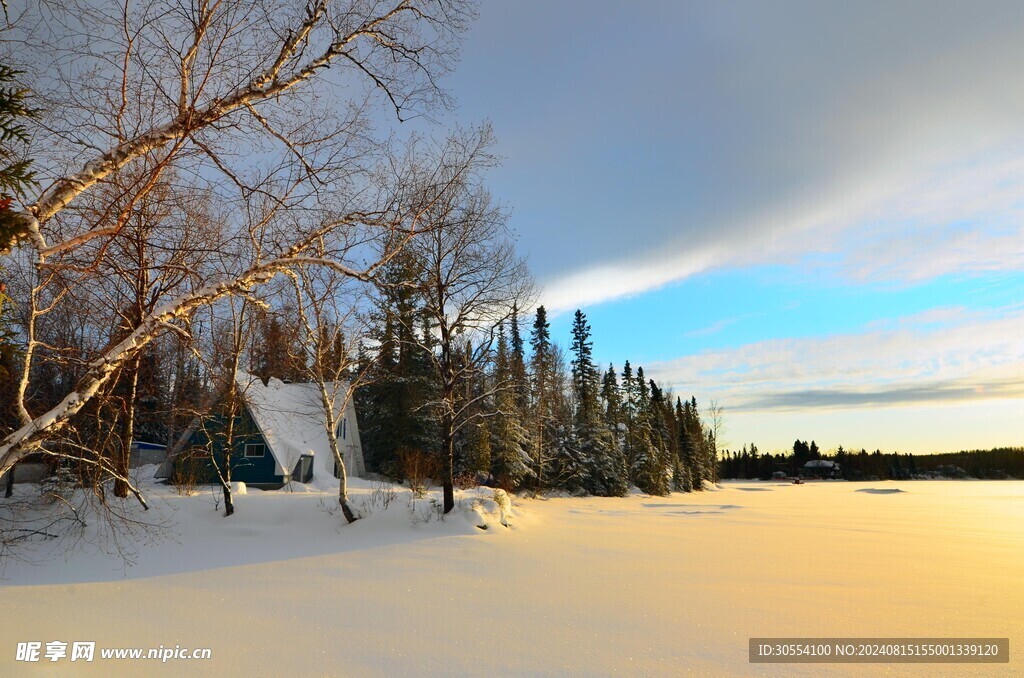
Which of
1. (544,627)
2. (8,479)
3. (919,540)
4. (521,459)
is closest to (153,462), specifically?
(8,479)

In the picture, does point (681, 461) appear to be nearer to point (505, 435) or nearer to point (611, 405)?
point (611, 405)

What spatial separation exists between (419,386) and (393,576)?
24277 mm

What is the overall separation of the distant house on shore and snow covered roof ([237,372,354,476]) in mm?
96888

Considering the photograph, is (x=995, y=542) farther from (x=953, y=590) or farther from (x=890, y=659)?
(x=890, y=659)

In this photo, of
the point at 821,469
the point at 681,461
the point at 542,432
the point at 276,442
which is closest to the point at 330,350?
the point at 276,442

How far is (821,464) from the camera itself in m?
100

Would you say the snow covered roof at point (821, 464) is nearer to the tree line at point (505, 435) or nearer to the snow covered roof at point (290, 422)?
the tree line at point (505, 435)

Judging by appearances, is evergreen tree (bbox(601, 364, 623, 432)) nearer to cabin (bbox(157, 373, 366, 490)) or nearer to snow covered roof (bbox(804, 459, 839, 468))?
cabin (bbox(157, 373, 366, 490))

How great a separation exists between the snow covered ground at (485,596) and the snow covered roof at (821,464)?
98768 millimetres

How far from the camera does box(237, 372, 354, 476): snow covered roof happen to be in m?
24.1

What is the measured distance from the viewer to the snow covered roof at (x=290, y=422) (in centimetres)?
2408

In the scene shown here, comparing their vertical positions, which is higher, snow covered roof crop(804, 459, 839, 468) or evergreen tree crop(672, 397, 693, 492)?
evergreen tree crop(672, 397, 693, 492)

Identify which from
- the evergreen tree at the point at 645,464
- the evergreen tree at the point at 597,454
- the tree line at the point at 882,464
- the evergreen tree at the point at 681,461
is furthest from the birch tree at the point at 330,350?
the tree line at the point at 882,464

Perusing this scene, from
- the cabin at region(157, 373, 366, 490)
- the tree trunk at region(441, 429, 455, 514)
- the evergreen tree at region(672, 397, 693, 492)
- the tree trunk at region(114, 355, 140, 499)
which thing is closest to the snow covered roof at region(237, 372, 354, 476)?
the cabin at region(157, 373, 366, 490)
